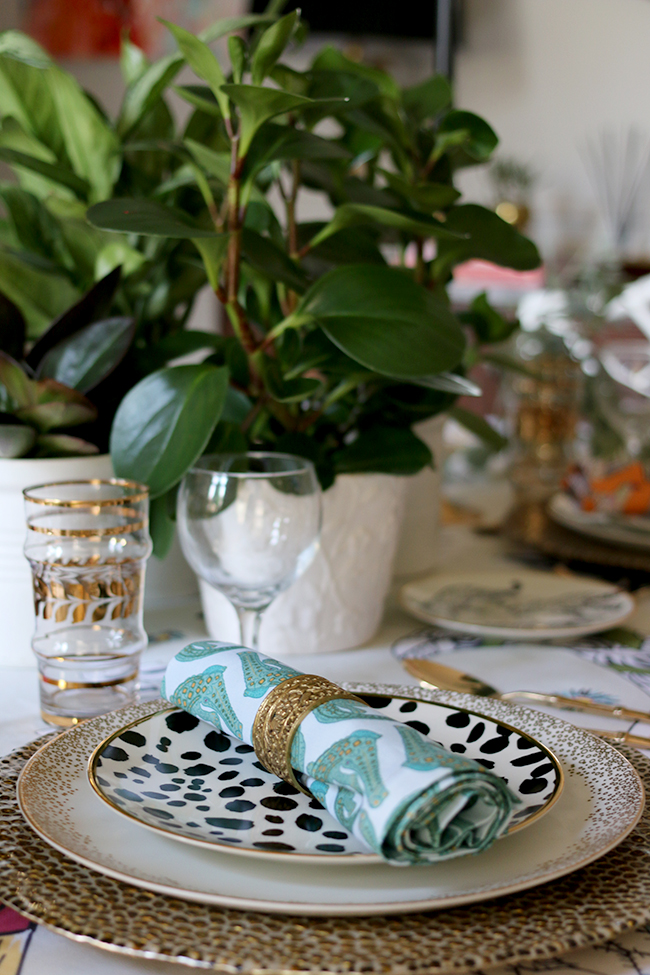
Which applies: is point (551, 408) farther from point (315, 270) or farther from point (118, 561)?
point (118, 561)

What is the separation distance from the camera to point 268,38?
52 centimetres

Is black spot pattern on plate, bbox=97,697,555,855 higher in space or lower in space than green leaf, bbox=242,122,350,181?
lower

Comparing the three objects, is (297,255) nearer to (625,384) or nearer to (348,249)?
(348,249)

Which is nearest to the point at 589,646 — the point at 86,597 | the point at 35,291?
the point at 86,597

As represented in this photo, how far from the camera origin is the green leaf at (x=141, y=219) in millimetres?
499

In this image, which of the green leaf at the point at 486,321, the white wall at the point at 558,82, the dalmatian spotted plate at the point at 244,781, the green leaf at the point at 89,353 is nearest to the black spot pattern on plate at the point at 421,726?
the dalmatian spotted plate at the point at 244,781

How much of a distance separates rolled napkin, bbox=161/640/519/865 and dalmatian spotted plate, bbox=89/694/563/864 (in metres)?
0.01

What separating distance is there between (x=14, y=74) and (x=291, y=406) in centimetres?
32

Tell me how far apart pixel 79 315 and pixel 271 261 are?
0.43 feet

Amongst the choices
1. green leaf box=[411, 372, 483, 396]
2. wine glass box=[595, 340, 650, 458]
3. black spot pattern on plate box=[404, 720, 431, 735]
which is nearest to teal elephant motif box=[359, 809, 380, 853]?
black spot pattern on plate box=[404, 720, 431, 735]

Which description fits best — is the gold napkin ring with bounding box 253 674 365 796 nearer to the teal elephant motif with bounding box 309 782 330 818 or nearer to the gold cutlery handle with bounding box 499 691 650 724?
the teal elephant motif with bounding box 309 782 330 818

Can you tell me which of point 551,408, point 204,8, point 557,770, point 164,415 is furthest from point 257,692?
point 204,8

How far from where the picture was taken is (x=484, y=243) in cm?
69

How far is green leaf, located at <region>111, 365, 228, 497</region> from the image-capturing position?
1.82 ft
